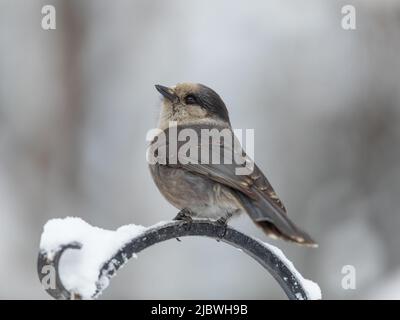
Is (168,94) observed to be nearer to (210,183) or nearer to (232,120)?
(210,183)

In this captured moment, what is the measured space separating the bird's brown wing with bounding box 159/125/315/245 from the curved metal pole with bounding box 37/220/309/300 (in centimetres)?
11

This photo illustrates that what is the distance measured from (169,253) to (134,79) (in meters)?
2.01

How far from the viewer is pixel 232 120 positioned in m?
8.51

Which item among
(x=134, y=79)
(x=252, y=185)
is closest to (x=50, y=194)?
(x=134, y=79)

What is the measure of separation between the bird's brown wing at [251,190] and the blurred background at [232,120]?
3.67 meters

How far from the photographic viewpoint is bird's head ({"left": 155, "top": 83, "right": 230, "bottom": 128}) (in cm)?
480

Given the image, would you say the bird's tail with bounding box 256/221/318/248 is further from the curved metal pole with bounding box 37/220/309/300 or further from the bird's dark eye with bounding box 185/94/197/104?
the bird's dark eye with bounding box 185/94/197/104

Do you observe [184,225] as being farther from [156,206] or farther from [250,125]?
[250,125]

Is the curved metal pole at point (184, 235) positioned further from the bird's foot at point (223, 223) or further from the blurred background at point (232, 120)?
the blurred background at point (232, 120)

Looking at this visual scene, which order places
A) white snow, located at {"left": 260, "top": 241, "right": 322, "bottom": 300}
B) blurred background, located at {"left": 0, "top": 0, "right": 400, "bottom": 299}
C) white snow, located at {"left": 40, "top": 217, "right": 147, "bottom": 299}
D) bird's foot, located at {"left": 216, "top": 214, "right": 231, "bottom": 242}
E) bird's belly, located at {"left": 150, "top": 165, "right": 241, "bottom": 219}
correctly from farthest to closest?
blurred background, located at {"left": 0, "top": 0, "right": 400, "bottom": 299}, bird's belly, located at {"left": 150, "top": 165, "right": 241, "bottom": 219}, bird's foot, located at {"left": 216, "top": 214, "right": 231, "bottom": 242}, white snow, located at {"left": 260, "top": 241, "right": 322, "bottom": 300}, white snow, located at {"left": 40, "top": 217, "right": 147, "bottom": 299}

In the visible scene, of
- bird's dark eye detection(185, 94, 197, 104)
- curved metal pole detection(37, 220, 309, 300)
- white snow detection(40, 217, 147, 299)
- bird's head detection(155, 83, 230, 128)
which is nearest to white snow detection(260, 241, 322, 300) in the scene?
curved metal pole detection(37, 220, 309, 300)

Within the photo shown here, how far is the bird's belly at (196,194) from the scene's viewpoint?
3930mm

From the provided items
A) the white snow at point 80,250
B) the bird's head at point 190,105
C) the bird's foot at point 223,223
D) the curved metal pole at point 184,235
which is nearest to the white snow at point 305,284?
the curved metal pole at point 184,235
